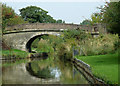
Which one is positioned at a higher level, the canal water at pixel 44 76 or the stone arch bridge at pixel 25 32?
the stone arch bridge at pixel 25 32

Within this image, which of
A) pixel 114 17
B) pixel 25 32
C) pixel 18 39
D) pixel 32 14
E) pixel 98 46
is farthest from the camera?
pixel 32 14

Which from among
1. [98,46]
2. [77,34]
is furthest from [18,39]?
[98,46]

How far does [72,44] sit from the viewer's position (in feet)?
80.7

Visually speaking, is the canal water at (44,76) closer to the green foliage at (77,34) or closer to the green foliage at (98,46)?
the green foliage at (98,46)

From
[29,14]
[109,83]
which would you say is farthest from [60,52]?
[29,14]

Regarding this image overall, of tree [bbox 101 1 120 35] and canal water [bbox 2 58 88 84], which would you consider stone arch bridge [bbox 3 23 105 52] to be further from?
tree [bbox 101 1 120 35]

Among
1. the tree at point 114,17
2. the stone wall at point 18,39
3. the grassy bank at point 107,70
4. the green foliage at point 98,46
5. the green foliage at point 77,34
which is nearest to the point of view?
the grassy bank at point 107,70

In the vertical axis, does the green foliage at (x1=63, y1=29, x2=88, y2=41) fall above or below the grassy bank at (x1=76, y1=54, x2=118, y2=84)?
above

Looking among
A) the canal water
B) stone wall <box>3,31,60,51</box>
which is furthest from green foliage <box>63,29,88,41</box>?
the canal water

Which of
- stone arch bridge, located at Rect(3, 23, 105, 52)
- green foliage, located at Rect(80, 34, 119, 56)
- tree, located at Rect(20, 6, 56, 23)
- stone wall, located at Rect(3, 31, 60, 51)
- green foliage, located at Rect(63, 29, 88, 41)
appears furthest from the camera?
tree, located at Rect(20, 6, 56, 23)

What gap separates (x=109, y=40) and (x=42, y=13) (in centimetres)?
4135

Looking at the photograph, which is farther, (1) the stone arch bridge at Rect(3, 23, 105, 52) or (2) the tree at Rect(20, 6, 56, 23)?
(2) the tree at Rect(20, 6, 56, 23)

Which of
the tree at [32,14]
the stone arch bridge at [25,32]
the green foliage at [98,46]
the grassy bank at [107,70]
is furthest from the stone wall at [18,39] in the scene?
the tree at [32,14]

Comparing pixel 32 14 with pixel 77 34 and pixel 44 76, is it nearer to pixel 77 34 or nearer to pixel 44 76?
pixel 77 34
